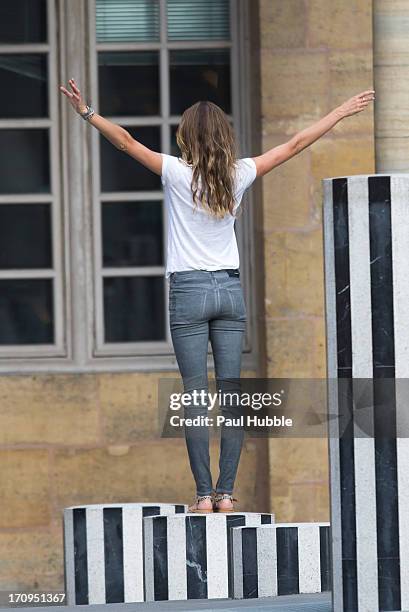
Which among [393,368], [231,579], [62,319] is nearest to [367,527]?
[393,368]

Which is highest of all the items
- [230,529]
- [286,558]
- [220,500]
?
[220,500]

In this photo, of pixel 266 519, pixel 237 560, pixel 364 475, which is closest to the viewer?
pixel 364 475

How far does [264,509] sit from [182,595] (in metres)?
2.77

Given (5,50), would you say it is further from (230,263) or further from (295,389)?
(230,263)

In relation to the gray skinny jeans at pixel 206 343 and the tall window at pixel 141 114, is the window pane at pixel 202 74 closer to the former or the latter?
the tall window at pixel 141 114

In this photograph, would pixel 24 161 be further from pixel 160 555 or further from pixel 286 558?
pixel 286 558

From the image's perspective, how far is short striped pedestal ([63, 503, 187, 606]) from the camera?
268 inches

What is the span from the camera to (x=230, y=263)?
6.34 meters

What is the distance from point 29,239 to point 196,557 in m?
3.43

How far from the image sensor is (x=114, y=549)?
6875 mm

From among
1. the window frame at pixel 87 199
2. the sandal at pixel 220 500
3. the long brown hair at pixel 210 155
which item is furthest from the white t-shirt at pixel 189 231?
the window frame at pixel 87 199

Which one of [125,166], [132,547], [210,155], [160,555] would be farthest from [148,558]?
[125,166]

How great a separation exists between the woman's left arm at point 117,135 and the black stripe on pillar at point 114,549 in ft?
4.85

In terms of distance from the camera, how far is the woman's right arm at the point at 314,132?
6.20m
